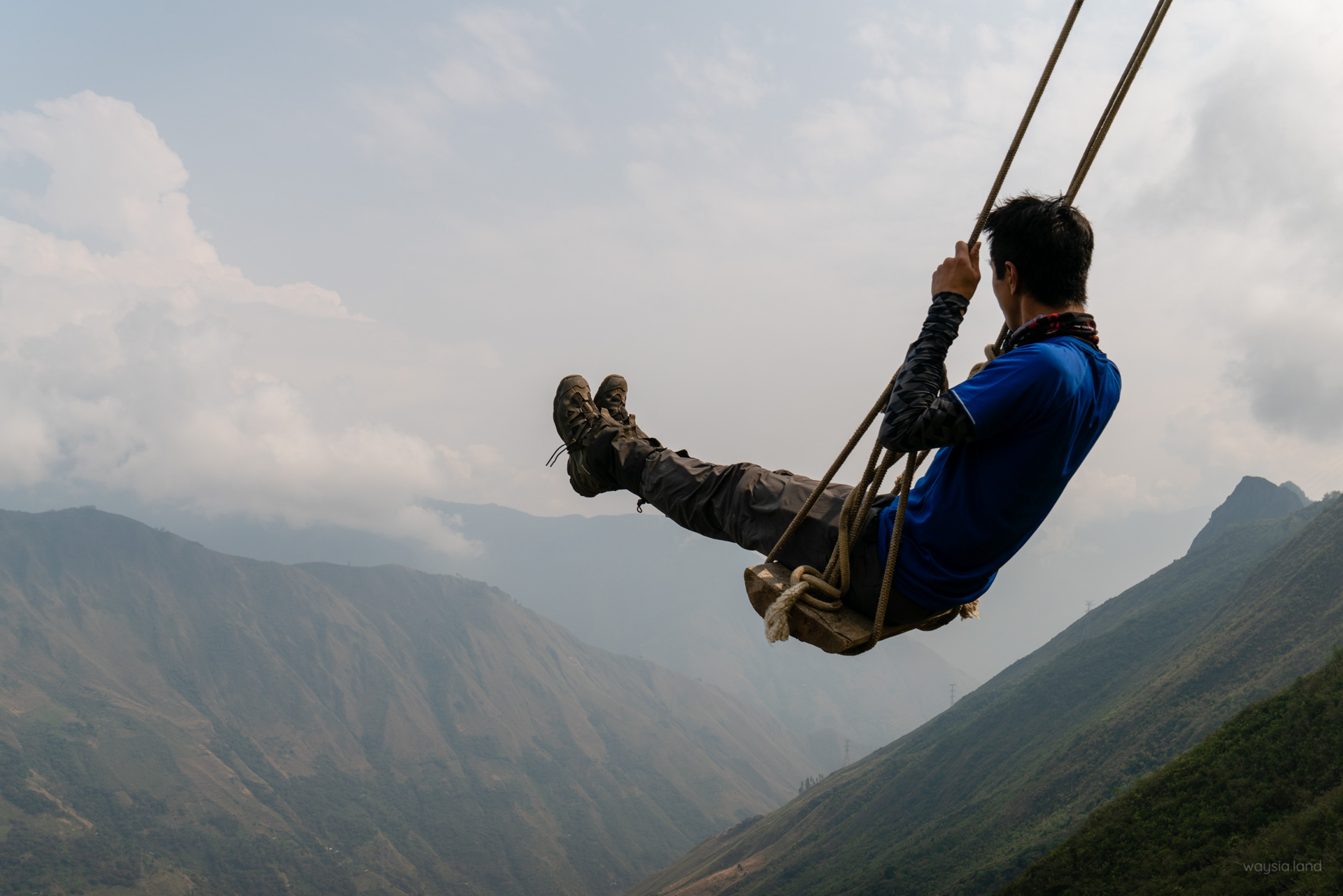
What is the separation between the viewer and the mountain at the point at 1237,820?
3553cm

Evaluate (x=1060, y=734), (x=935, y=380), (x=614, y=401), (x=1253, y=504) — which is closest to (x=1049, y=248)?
(x=935, y=380)

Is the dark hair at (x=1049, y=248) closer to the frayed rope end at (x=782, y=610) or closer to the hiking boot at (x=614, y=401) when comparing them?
the frayed rope end at (x=782, y=610)

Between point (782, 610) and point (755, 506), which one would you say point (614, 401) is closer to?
point (755, 506)

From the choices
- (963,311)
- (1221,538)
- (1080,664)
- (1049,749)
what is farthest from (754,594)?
(1221,538)

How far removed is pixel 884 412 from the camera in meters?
3.48

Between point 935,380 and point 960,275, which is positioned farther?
point 960,275

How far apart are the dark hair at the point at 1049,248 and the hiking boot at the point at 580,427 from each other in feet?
8.77

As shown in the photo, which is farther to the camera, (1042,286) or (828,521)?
(828,521)

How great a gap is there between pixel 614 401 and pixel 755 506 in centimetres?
158

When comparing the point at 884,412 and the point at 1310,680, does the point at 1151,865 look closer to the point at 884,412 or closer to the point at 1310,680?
the point at 1310,680

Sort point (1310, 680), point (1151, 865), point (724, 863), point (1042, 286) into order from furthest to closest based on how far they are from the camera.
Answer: point (724, 863)
point (1310, 680)
point (1151, 865)
point (1042, 286)

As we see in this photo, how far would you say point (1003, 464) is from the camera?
3240 millimetres

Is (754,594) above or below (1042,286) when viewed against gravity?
below

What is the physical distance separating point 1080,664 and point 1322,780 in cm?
8113
